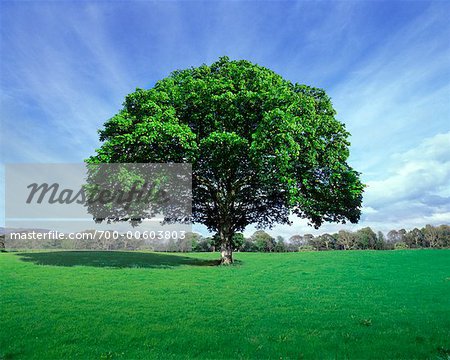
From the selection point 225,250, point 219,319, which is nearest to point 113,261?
point 225,250

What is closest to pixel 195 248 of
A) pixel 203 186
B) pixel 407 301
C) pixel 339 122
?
pixel 203 186

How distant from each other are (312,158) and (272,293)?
1473 cm

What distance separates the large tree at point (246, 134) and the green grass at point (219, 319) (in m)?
11.6

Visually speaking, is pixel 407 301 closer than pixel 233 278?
Yes

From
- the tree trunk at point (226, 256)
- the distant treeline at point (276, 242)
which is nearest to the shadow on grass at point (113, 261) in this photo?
the tree trunk at point (226, 256)

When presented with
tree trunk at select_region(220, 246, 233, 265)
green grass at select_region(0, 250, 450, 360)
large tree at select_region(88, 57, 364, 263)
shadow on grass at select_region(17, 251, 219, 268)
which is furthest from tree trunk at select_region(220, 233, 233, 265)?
green grass at select_region(0, 250, 450, 360)

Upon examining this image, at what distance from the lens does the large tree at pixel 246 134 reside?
32.1m

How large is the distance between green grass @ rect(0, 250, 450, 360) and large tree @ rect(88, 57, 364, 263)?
11.6 m

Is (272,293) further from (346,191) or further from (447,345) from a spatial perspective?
(346,191)

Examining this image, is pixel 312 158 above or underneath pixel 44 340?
above

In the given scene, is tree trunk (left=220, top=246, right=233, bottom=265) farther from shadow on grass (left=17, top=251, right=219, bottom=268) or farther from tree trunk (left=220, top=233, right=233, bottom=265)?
shadow on grass (left=17, top=251, right=219, bottom=268)

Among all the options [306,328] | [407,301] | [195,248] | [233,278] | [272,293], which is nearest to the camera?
[306,328]

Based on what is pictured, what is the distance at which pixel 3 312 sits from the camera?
1656cm

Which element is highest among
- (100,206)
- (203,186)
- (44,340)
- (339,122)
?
(339,122)
